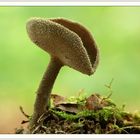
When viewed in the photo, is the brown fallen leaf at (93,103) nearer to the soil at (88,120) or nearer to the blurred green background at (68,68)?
the soil at (88,120)

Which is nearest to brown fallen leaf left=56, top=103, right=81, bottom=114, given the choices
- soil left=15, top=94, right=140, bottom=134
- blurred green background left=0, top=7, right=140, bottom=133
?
soil left=15, top=94, right=140, bottom=134

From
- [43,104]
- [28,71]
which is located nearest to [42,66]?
[28,71]

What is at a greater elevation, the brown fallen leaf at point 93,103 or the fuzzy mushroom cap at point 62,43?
the fuzzy mushroom cap at point 62,43

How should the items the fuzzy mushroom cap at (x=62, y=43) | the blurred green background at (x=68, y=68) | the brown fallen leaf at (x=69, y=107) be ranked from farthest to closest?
the blurred green background at (x=68, y=68) < the brown fallen leaf at (x=69, y=107) < the fuzzy mushroom cap at (x=62, y=43)

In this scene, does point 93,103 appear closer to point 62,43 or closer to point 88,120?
point 88,120

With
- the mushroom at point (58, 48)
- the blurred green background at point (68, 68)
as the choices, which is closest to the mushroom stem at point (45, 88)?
the mushroom at point (58, 48)

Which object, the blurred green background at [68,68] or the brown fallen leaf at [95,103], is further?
the blurred green background at [68,68]

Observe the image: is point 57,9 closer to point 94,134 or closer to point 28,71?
point 28,71

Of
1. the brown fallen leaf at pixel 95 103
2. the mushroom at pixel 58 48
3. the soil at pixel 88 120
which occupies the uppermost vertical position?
the mushroom at pixel 58 48
